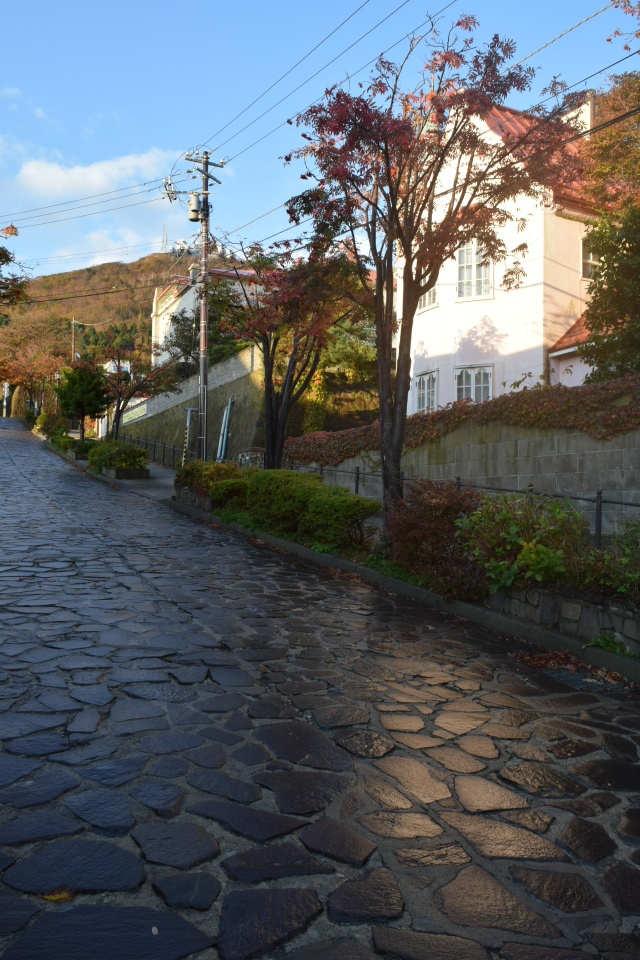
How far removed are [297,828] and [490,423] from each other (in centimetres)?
1327

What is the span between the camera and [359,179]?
11039 millimetres

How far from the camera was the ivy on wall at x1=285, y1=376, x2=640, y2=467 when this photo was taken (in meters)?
12.6

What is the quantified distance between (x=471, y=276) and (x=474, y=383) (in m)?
3.08

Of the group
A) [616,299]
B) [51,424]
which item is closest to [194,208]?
[616,299]

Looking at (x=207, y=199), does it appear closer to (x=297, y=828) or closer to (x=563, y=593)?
(x=563, y=593)

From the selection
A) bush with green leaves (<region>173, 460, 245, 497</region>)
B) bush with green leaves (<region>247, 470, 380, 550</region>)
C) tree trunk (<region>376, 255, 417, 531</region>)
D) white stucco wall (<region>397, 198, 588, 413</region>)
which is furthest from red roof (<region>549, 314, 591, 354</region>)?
bush with green leaves (<region>173, 460, 245, 497</region>)

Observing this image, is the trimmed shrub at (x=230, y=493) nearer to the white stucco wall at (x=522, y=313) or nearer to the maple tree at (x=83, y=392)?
the white stucco wall at (x=522, y=313)

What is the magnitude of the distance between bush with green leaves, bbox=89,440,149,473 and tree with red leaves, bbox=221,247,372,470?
8.91m

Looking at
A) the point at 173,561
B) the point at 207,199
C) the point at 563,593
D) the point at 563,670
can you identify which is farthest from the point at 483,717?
the point at 207,199

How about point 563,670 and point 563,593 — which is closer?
point 563,670

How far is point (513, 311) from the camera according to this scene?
2002cm

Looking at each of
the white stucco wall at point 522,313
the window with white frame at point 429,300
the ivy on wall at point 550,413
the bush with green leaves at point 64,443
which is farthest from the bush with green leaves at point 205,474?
the bush with green leaves at point 64,443

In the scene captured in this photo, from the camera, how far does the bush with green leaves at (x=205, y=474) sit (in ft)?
59.9

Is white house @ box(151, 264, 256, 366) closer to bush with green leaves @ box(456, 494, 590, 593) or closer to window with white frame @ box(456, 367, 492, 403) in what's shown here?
window with white frame @ box(456, 367, 492, 403)
